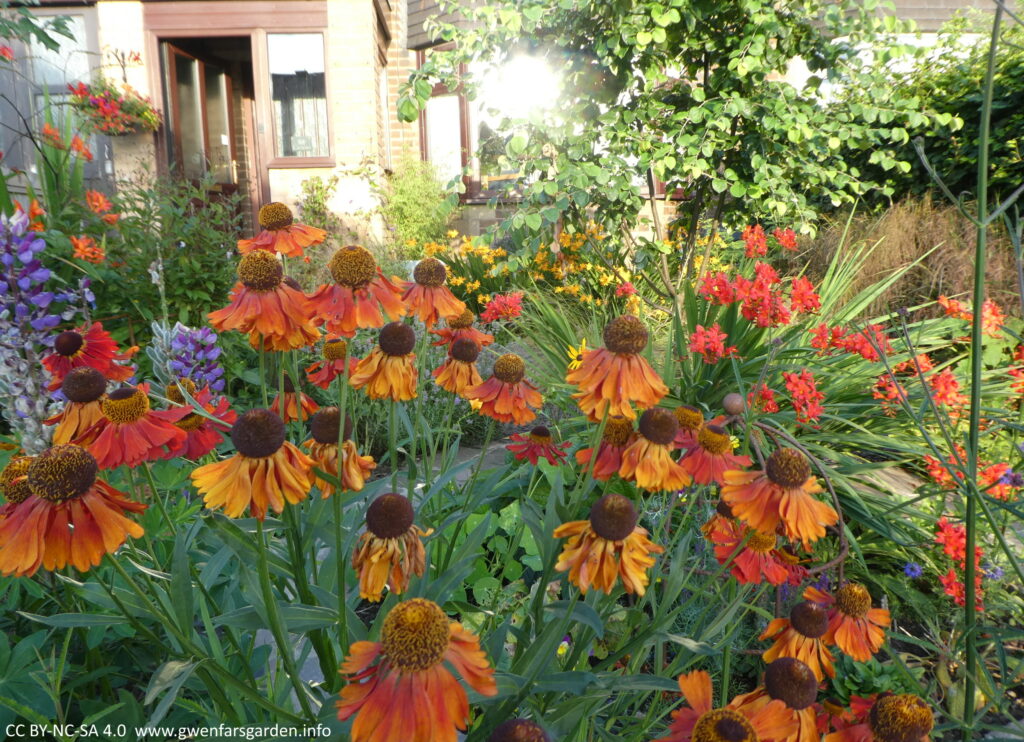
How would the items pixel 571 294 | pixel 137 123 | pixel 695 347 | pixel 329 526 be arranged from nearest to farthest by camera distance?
pixel 329 526 < pixel 695 347 < pixel 571 294 < pixel 137 123

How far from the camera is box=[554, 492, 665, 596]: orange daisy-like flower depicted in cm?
73

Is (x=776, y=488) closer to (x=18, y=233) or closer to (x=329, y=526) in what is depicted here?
(x=329, y=526)

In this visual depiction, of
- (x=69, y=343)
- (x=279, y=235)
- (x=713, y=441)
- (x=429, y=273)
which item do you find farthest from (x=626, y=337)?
(x=69, y=343)

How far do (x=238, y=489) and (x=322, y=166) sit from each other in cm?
697

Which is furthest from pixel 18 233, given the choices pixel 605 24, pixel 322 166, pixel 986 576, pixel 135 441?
pixel 322 166

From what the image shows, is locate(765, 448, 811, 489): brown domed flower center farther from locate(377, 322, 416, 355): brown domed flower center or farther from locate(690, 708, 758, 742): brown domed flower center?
locate(377, 322, 416, 355): brown domed flower center

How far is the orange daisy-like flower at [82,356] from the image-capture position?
1.04m

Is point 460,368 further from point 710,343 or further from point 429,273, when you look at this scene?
point 710,343

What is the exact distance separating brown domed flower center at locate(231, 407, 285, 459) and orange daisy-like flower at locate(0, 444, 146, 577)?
133 millimetres

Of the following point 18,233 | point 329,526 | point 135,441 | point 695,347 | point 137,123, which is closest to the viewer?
A: point 135,441

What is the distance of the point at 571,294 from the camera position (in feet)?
14.6

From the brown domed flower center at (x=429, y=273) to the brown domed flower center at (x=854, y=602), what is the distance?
79 centimetres

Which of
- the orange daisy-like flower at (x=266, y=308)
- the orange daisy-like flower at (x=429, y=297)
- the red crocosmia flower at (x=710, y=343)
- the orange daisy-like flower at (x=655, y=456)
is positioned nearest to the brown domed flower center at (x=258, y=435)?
the orange daisy-like flower at (x=266, y=308)

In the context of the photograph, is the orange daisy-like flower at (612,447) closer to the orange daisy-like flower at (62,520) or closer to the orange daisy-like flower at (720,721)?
the orange daisy-like flower at (720,721)
